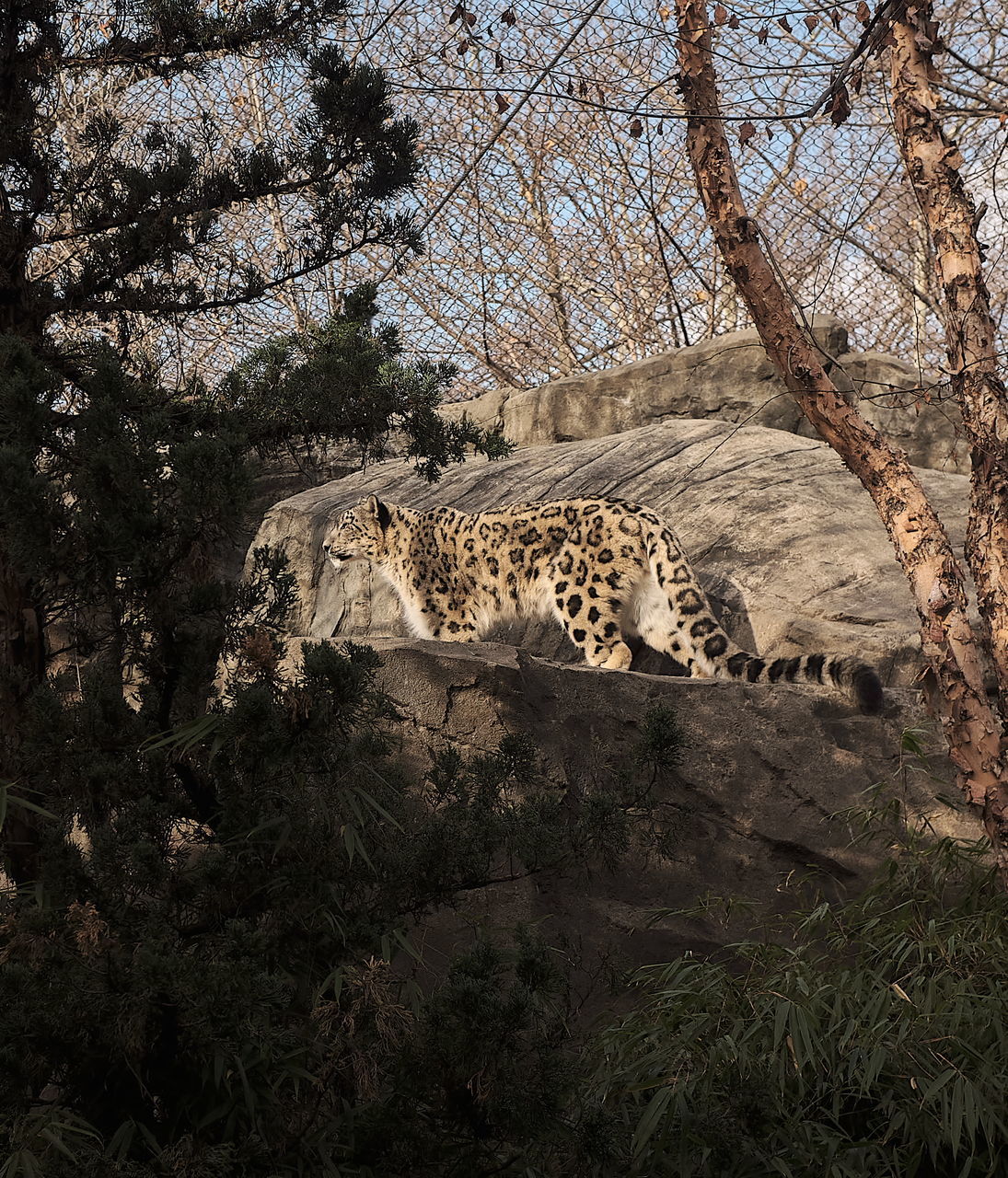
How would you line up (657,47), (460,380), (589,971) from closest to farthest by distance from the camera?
(589,971), (657,47), (460,380)

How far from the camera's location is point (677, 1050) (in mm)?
3771

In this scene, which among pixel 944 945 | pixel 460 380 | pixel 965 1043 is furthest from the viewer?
pixel 460 380

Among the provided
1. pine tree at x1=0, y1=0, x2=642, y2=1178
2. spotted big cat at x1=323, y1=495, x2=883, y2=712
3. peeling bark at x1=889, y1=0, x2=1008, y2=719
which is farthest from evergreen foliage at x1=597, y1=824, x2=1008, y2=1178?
spotted big cat at x1=323, y1=495, x2=883, y2=712

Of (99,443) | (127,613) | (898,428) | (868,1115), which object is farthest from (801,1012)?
(898,428)

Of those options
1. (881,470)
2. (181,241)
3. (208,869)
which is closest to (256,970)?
(208,869)

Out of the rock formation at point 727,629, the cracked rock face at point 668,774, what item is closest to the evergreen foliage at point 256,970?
the rock formation at point 727,629

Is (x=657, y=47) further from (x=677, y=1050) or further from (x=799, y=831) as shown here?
(x=677, y=1050)

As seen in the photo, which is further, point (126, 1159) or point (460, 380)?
point (460, 380)

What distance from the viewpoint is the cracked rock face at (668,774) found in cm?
461

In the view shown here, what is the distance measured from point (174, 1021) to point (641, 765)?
1240mm

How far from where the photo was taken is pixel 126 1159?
257 centimetres

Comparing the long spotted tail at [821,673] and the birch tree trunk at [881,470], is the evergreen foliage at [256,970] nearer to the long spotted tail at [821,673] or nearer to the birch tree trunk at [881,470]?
the birch tree trunk at [881,470]

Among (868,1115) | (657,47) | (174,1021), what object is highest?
(657,47)

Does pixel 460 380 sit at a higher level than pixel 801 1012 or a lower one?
higher
